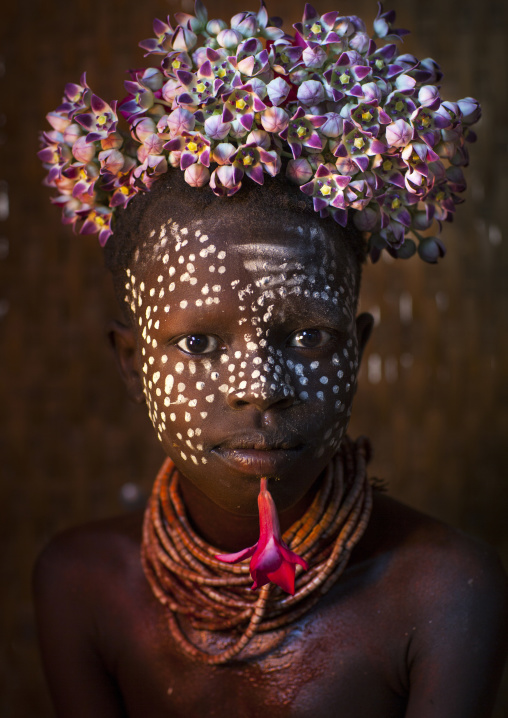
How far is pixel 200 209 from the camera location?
122cm

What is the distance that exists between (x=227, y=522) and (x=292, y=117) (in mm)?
634

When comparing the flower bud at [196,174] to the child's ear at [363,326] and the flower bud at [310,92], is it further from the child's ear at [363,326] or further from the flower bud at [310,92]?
the child's ear at [363,326]

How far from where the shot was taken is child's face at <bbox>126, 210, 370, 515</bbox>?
117 centimetres

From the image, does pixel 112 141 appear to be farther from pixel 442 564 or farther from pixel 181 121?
pixel 442 564

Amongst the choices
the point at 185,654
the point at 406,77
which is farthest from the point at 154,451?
the point at 406,77

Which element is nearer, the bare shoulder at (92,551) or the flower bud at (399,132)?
the flower bud at (399,132)

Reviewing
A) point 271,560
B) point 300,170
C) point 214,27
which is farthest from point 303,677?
point 214,27

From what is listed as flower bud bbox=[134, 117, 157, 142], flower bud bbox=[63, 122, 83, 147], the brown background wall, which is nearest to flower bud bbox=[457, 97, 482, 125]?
flower bud bbox=[134, 117, 157, 142]

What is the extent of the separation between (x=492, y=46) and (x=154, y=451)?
1.20 metres

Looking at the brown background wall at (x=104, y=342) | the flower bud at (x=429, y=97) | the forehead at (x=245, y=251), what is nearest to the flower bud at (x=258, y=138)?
the forehead at (x=245, y=251)

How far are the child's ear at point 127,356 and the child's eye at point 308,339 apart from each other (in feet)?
0.94

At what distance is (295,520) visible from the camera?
54.7 inches

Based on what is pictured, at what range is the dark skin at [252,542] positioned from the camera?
3.87 ft

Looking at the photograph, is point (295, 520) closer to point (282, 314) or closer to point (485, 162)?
point (282, 314)
